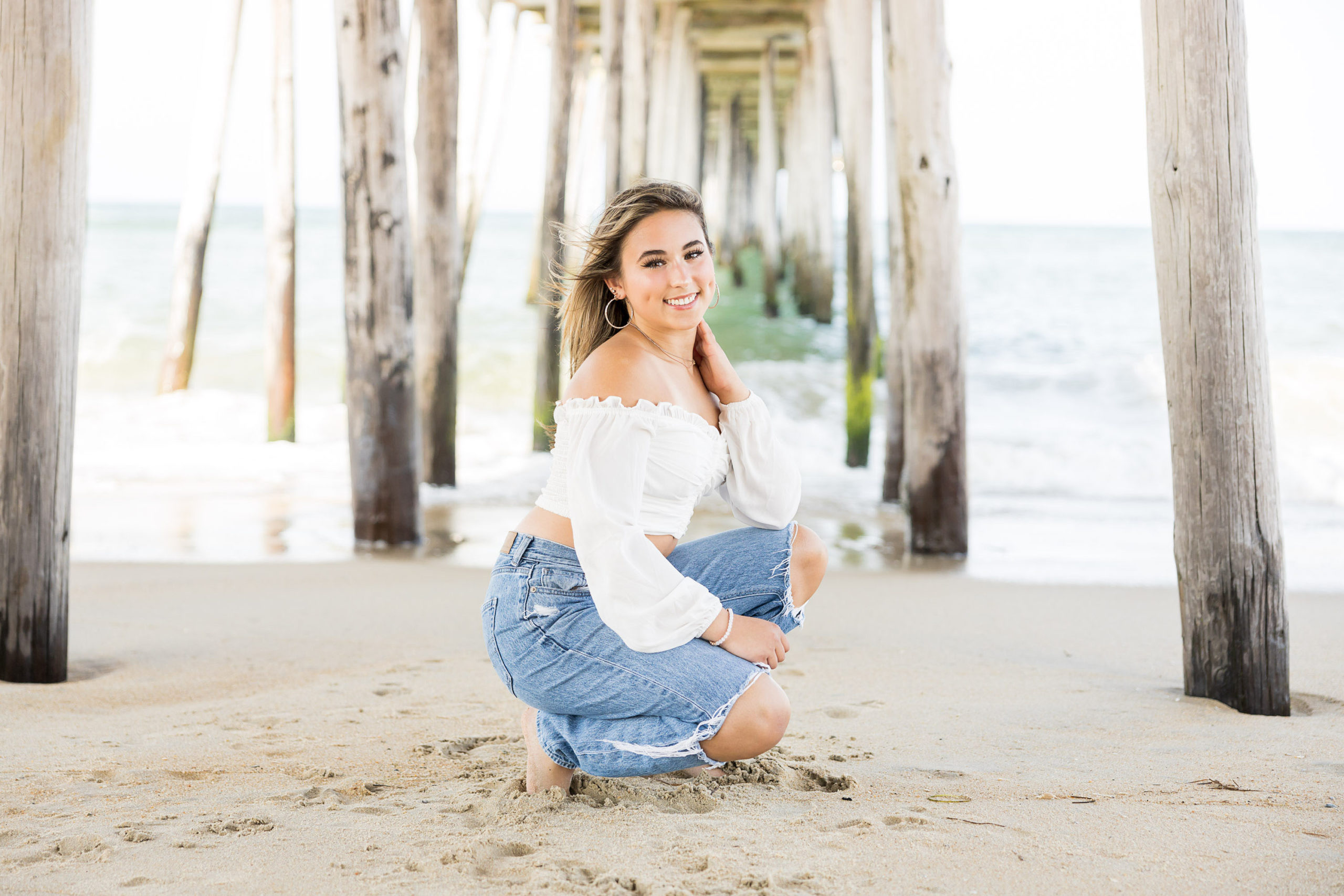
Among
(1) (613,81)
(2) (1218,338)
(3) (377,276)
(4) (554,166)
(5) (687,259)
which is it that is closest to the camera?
(5) (687,259)

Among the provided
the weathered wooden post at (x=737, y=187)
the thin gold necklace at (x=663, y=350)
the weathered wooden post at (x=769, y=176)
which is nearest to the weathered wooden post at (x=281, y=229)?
the thin gold necklace at (x=663, y=350)

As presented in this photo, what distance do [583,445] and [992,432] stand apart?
9201 millimetres

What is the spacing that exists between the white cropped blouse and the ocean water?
2.85m

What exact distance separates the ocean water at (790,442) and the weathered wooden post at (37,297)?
71.2 inches

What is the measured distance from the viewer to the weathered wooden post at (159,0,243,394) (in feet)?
27.9

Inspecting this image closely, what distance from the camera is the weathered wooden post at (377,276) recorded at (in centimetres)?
464

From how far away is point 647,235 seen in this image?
84.7 inches

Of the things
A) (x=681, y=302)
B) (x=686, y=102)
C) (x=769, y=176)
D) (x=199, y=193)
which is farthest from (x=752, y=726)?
(x=769, y=176)

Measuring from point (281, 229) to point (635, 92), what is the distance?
3334 mm

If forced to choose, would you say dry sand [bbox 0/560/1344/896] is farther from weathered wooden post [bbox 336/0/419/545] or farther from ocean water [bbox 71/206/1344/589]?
ocean water [bbox 71/206/1344/589]

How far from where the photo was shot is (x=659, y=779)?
223cm

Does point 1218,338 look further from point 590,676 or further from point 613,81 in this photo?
point 613,81

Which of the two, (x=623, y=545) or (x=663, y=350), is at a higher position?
(x=663, y=350)

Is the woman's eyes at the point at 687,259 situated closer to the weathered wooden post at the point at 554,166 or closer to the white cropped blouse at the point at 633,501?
the white cropped blouse at the point at 633,501
